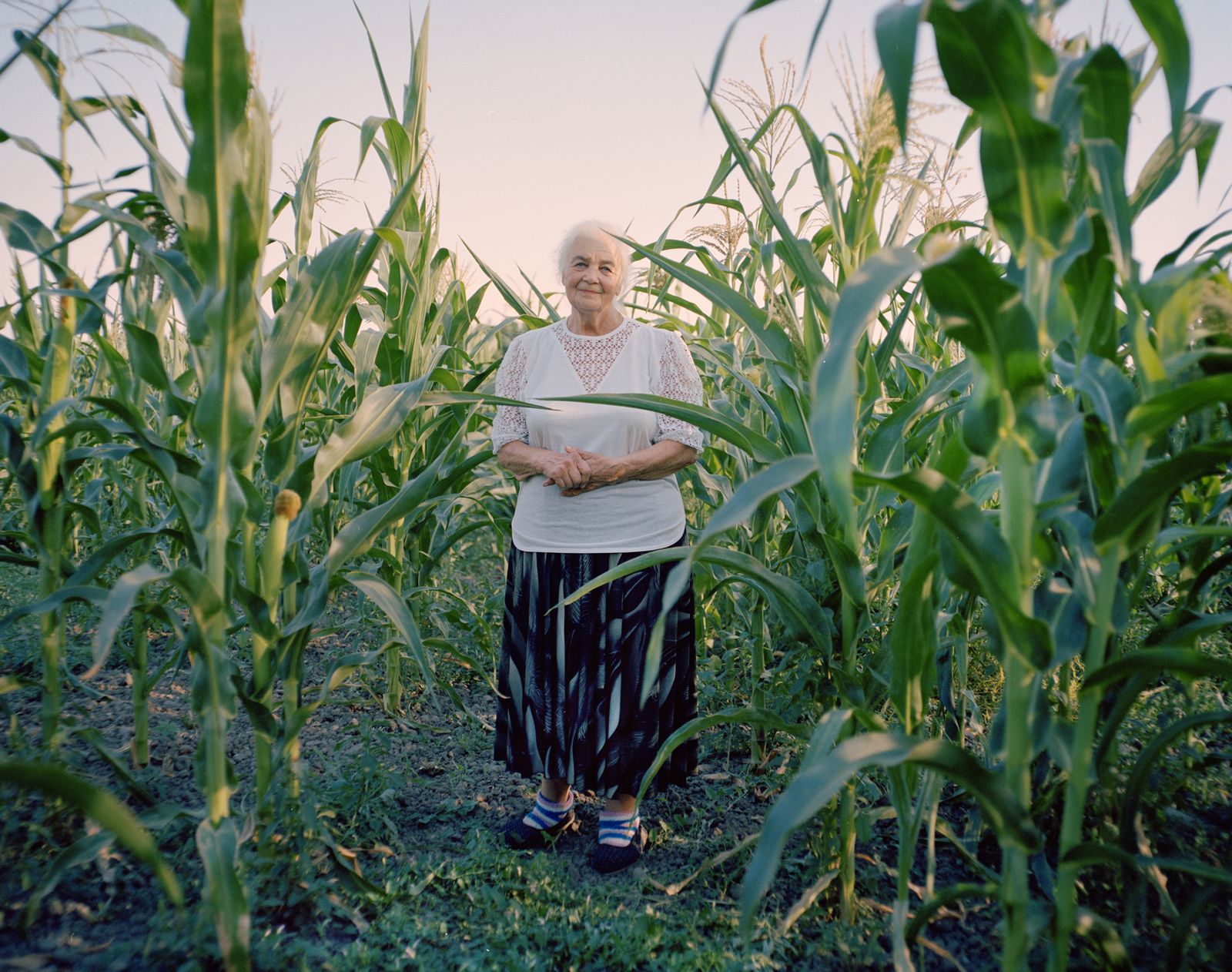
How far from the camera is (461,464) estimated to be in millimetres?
2129

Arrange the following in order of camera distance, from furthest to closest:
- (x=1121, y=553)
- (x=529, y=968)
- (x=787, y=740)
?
1. (x=787, y=740)
2. (x=529, y=968)
3. (x=1121, y=553)

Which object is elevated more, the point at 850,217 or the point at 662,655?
the point at 850,217

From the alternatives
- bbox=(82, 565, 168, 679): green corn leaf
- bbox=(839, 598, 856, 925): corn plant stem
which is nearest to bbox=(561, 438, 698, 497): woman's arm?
bbox=(839, 598, 856, 925): corn plant stem

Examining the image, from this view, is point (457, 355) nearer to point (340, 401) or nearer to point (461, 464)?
point (340, 401)

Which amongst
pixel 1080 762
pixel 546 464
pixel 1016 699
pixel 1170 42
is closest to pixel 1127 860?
pixel 1080 762

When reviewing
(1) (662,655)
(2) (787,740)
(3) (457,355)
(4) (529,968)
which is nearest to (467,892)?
(4) (529,968)

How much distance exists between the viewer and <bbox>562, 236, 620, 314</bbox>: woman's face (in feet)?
7.09

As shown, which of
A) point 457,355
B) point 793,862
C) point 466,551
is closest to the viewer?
point 793,862

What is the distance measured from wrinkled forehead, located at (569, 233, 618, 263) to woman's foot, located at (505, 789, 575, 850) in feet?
5.01

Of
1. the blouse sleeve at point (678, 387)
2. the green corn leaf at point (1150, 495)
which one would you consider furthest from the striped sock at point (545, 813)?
the green corn leaf at point (1150, 495)

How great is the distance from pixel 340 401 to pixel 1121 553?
259 centimetres

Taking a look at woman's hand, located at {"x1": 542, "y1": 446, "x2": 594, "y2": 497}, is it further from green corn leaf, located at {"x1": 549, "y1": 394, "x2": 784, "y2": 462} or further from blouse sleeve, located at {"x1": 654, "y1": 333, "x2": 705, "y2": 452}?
green corn leaf, located at {"x1": 549, "y1": 394, "x2": 784, "y2": 462}

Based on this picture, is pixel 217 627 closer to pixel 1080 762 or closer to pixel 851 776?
pixel 851 776

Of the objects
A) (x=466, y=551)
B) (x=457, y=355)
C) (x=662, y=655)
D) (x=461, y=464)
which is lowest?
(x=466, y=551)
